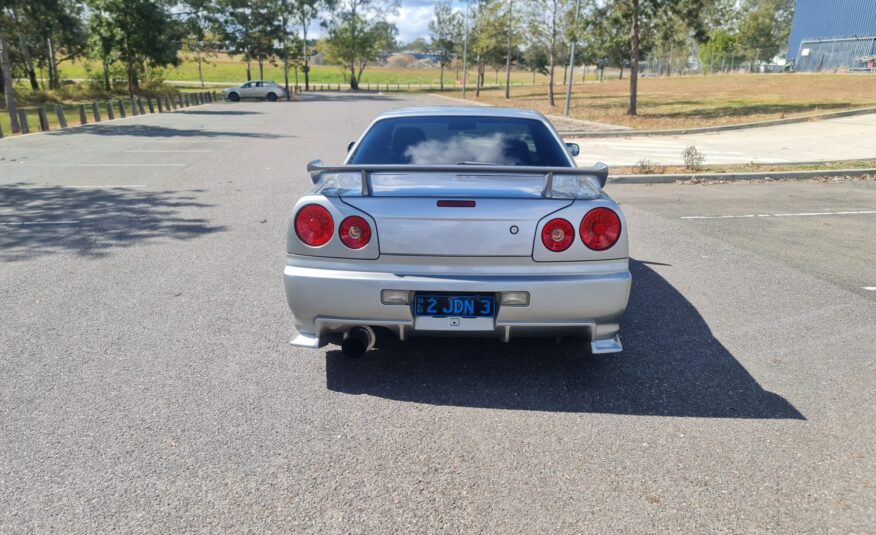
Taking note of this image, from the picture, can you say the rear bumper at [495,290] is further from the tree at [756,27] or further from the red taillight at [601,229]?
the tree at [756,27]

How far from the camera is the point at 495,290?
325 centimetres

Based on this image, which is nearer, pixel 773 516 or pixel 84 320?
pixel 773 516

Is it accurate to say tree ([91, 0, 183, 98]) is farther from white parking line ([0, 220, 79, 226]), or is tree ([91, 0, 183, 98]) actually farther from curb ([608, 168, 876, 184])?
curb ([608, 168, 876, 184])

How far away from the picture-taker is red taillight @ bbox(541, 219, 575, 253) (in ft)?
10.8

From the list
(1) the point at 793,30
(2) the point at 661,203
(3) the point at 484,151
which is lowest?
(2) the point at 661,203

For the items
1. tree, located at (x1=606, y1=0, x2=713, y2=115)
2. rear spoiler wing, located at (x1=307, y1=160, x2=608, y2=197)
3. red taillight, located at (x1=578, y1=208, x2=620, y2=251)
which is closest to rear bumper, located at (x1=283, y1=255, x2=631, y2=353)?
red taillight, located at (x1=578, y1=208, x2=620, y2=251)

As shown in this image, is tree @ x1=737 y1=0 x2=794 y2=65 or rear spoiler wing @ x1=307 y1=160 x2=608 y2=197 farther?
tree @ x1=737 y1=0 x2=794 y2=65

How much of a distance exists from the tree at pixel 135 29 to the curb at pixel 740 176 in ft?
118

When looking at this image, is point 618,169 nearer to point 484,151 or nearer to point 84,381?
point 484,151

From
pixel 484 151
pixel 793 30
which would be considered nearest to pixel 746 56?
pixel 793 30

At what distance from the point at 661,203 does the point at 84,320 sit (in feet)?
25.4

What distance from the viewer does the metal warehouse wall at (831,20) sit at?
53312 mm

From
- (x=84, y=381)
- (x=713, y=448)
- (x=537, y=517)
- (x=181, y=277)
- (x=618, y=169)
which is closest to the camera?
(x=537, y=517)

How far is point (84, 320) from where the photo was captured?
4.56m
